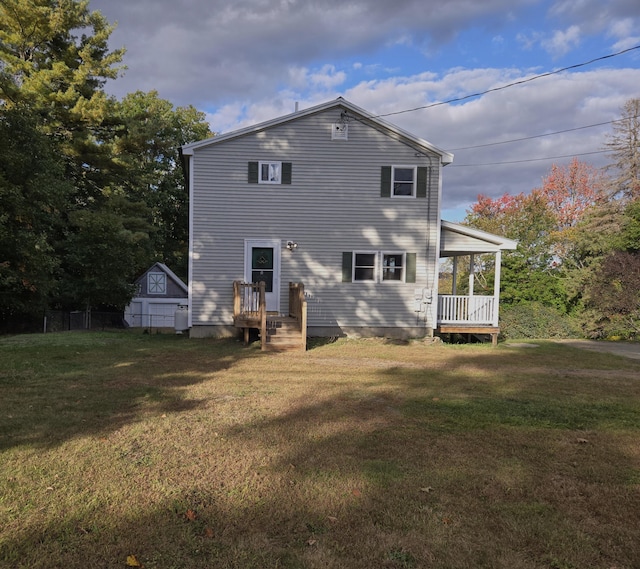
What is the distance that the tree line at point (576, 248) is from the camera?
1786cm

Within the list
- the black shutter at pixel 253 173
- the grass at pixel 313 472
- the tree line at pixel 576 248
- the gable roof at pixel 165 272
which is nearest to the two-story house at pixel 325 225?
the black shutter at pixel 253 173

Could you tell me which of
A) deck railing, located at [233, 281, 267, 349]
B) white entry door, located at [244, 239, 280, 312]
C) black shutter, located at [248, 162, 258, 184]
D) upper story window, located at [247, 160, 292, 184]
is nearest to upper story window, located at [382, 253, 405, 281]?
white entry door, located at [244, 239, 280, 312]

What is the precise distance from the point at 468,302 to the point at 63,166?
15508 millimetres

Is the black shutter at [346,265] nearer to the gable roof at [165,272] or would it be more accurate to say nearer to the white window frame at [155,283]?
the gable roof at [165,272]

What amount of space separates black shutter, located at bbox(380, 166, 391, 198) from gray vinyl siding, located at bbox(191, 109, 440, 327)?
0.12 metres

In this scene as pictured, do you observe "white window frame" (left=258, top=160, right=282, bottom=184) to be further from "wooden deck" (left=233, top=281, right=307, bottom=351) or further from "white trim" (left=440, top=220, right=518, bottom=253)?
"white trim" (left=440, top=220, right=518, bottom=253)

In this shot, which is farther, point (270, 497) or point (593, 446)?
point (593, 446)

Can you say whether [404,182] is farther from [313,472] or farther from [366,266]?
[313,472]

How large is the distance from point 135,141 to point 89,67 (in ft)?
11.4

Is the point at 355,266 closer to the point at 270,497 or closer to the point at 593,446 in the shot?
the point at 593,446

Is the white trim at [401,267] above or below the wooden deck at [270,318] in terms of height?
above

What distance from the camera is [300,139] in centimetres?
1275

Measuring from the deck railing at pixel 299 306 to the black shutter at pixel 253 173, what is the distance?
2.98m

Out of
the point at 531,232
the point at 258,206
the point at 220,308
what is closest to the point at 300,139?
the point at 258,206
